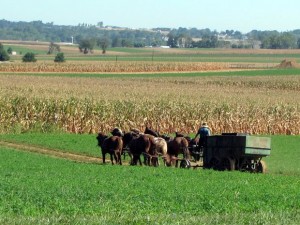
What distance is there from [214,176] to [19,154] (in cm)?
1020

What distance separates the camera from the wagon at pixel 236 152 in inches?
1152

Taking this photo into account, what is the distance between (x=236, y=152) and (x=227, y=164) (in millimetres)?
772

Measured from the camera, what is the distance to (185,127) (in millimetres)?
47312

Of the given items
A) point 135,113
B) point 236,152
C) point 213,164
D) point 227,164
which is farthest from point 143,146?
point 135,113

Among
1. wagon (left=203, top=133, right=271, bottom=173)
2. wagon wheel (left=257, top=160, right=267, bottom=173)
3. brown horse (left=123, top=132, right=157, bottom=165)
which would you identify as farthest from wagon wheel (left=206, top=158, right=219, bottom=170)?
brown horse (left=123, top=132, right=157, bottom=165)

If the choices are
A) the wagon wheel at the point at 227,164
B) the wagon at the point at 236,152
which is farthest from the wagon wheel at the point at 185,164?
the wagon wheel at the point at 227,164

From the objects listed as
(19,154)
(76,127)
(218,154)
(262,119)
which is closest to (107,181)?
(218,154)

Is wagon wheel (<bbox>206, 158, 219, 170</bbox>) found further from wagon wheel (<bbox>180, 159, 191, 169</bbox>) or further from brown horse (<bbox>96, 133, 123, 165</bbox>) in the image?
brown horse (<bbox>96, 133, 123, 165</bbox>)

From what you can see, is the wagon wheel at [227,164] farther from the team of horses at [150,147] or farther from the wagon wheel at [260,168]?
the team of horses at [150,147]

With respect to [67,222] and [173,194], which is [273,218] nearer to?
[67,222]

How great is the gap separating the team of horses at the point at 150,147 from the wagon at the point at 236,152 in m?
1.31

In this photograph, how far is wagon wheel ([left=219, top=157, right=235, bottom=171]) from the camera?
1177 inches

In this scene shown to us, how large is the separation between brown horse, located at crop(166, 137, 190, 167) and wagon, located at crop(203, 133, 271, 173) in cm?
91

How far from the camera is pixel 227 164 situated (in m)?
30.1
